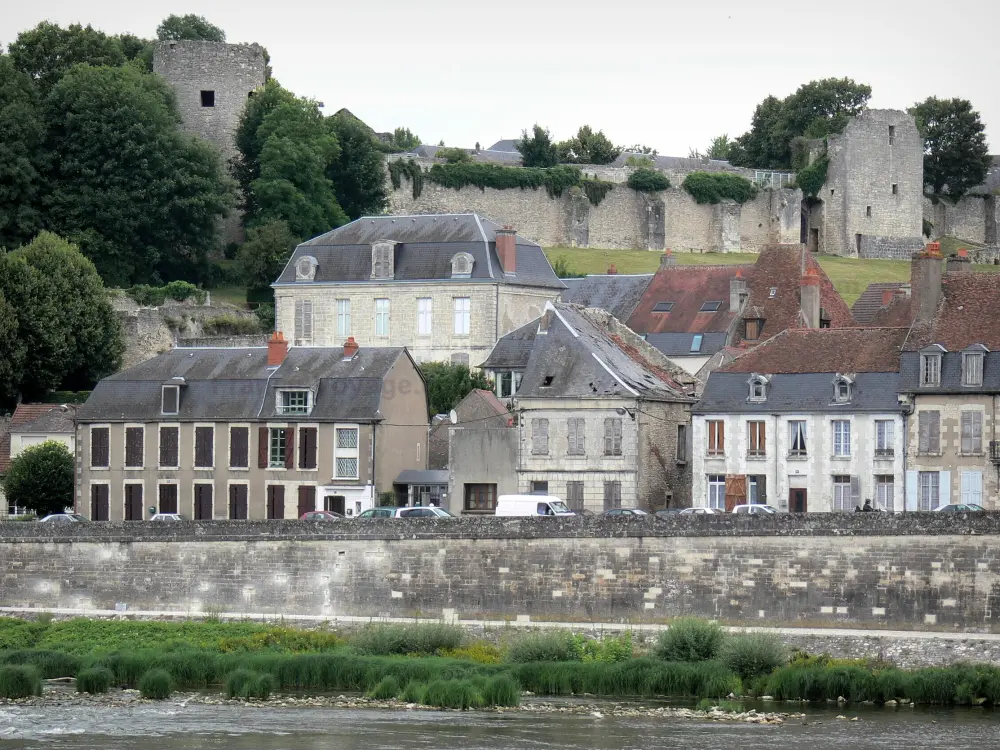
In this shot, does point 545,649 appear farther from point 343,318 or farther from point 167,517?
point 343,318

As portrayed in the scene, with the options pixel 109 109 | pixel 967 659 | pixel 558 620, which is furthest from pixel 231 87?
pixel 967 659

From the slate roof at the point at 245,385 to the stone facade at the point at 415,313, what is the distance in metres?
5.93

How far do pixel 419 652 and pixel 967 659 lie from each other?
881 cm

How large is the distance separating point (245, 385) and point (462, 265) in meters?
8.86

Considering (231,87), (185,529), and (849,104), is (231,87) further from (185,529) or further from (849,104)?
(185,529)

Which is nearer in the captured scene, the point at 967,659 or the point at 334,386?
the point at 967,659

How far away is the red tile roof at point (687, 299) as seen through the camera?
189 feet

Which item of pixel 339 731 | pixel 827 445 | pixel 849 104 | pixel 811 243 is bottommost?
pixel 339 731

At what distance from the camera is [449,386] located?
54625mm

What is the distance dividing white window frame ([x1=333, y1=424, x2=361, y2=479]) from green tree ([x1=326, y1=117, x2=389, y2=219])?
78.4 ft

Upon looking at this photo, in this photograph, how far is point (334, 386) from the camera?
50031 millimetres

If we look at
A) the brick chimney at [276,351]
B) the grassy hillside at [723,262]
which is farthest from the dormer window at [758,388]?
the grassy hillside at [723,262]

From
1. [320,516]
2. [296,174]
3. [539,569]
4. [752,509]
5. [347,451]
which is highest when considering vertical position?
[296,174]

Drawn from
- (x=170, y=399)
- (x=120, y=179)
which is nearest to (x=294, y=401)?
(x=170, y=399)
